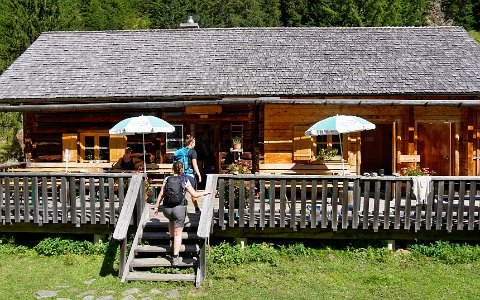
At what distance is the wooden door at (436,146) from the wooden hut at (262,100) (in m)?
0.03

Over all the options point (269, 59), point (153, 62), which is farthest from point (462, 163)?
point (153, 62)

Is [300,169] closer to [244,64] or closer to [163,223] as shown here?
[244,64]

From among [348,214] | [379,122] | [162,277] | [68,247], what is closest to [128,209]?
[162,277]

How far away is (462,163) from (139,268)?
9.81m

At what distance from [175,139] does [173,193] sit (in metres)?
5.87

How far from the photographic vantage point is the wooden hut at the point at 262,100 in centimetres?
1244

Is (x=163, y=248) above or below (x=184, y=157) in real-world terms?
below

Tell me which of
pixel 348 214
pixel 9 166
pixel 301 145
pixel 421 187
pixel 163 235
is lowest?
pixel 163 235

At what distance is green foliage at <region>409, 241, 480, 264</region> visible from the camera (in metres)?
8.38

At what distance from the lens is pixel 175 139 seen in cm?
1345

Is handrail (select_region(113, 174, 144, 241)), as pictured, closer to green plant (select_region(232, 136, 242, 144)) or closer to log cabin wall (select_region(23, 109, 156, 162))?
green plant (select_region(232, 136, 242, 144))

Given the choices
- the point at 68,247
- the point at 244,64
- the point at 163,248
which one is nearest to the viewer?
the point at 163,248

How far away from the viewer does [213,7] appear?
56344 millimetres

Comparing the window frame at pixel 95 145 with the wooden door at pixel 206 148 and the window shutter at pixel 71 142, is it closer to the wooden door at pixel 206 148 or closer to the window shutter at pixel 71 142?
the window shutter at pixel 71 142
